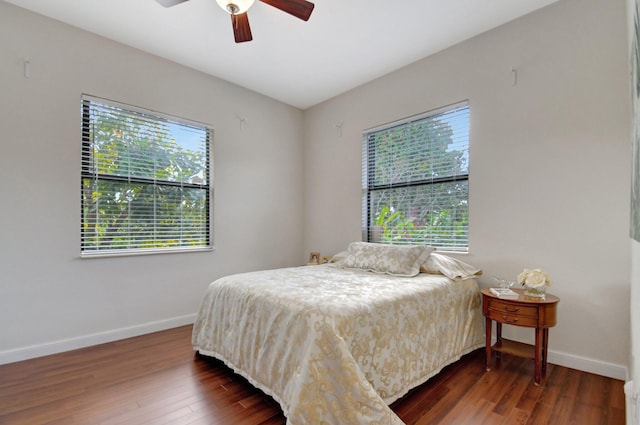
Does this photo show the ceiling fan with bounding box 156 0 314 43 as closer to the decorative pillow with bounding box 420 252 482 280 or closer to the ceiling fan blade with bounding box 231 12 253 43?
the ceiling fan blade with bounding box 231 12 253 43

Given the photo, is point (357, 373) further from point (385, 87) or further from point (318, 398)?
point (385, 87)

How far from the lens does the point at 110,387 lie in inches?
78.4

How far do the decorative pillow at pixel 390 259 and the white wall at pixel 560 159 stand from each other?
581mm

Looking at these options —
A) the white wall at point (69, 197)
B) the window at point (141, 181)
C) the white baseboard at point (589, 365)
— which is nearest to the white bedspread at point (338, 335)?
the white baseboard at point (589, 365)

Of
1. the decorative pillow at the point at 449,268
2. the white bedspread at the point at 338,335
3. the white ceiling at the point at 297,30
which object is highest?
the white ceiling at the point at 297,30

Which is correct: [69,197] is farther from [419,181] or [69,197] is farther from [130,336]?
[419,181]

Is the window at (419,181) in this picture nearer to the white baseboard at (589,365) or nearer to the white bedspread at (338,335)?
the white bedspread at (338,335)

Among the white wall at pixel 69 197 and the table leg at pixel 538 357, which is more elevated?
the white wall at pixel 69 197

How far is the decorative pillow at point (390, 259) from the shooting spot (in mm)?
2614

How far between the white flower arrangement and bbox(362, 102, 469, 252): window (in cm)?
72

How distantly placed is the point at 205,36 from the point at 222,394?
305cm

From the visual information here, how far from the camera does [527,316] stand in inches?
80.0

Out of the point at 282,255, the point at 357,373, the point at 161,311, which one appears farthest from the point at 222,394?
the point at 282,255

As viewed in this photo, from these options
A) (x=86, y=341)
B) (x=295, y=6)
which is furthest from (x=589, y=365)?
(x=86, y=341)
